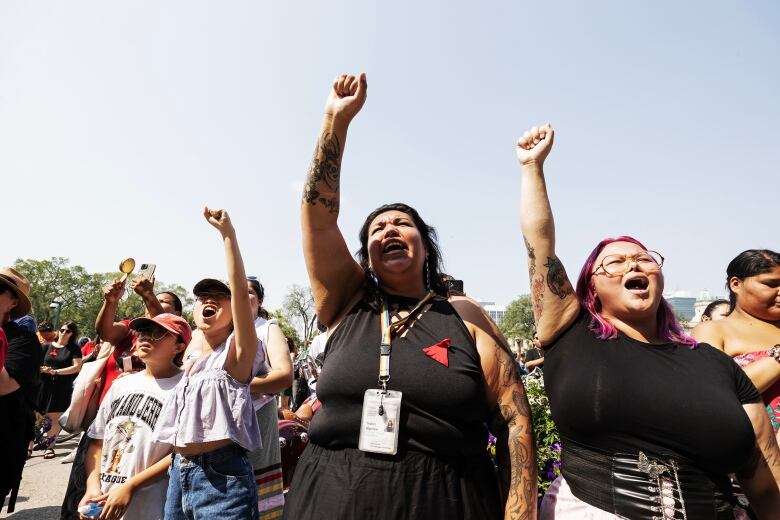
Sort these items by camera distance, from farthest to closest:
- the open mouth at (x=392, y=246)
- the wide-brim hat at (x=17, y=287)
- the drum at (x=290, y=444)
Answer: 1. the drum at (x=290, y=444)
2. the wide-brim hat at (x=17, y=287)
3. the open mouth at (x=392, y=246)

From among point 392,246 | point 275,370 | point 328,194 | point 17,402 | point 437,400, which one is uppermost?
point 328,194

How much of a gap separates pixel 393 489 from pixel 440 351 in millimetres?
507

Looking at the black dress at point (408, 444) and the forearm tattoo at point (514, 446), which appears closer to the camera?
the black dress at point (408, 444)

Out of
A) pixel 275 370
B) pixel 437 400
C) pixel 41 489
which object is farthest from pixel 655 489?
pixel 41 489

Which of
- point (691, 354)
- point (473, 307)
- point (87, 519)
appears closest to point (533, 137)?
point (473, 307)

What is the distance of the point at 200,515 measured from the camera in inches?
90.0

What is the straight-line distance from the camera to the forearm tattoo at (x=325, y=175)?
1.99m

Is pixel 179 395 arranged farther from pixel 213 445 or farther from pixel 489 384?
pixel 489 384

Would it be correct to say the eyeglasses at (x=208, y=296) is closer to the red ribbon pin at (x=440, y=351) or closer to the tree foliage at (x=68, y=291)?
the red ribbon pin at (x=440, y=351)

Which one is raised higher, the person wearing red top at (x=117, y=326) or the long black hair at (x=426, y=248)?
the long black hair at (x=426, y=248)

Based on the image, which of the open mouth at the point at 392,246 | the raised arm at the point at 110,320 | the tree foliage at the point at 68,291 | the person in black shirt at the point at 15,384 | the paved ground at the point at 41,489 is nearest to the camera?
the open mouth at the point at 392,246

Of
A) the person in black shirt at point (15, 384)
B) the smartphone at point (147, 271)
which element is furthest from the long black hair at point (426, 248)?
the person in black shirt at point (15, 384)

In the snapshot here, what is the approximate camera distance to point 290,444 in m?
3.91

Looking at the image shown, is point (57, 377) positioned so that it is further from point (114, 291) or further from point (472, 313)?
point (472, 313)
